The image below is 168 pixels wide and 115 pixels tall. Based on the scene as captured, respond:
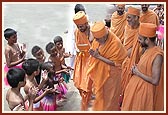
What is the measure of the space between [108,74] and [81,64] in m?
0.74

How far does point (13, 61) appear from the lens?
515cm

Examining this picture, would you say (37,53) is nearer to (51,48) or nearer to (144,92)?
(51,48)

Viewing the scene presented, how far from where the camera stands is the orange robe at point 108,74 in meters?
4.64

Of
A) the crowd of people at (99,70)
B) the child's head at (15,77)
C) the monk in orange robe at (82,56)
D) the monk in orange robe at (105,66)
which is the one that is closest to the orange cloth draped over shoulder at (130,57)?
the crowd of people at (99,70)

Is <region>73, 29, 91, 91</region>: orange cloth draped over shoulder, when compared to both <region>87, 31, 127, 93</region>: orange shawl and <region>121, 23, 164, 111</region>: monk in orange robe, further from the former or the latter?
<region>121, 23, 164, 111</region>: monk in orange robe

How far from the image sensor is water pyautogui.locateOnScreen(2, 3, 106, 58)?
17.8ft

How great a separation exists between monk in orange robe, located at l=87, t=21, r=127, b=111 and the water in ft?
2.86

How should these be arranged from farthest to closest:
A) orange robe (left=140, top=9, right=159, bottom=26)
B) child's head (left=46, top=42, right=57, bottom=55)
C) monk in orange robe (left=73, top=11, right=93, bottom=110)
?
orange robe (left=140, top=9, right=159, bottom=26) < child's head (left=46, top=42, right=57, bottom=55) < monk in orange robe (left=73, top=11, right=93, bottom=110)

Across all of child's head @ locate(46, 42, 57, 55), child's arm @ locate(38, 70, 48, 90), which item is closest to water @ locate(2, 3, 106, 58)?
child's head @ locate(46, 42, 57, 55)

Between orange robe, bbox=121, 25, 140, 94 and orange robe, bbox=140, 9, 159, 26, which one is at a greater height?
orange robe, bbox=140, 9, 159, 26

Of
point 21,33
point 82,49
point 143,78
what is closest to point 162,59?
point 143,78

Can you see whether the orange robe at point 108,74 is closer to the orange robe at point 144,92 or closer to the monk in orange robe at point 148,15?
the orange robe at point 144,92

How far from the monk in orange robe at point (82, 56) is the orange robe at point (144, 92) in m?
0.78

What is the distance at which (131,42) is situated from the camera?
5.40 metres
